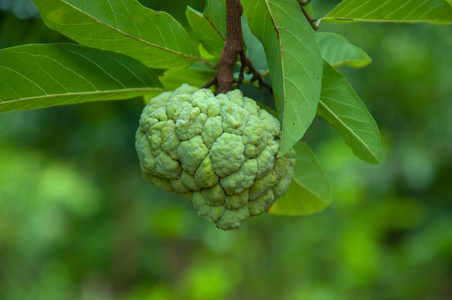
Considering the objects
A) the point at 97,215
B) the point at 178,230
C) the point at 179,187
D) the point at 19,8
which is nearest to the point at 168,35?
the point at 179,187

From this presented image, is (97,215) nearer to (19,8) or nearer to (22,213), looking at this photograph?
(22,213)

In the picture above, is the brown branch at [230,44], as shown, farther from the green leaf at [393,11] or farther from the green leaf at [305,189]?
the green leaf at [305,189]

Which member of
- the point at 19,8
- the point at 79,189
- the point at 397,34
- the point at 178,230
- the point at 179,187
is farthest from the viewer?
the point at 79,189

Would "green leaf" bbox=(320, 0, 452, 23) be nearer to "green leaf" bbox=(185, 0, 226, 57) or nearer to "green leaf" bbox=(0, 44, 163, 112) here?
"green leaf" bbox=(185, 0, 226, 57)

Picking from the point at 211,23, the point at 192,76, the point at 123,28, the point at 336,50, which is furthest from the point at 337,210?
the point at 123,28

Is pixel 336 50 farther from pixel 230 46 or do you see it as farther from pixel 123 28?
pixel 123 28

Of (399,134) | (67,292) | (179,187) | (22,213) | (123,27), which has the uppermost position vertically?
(123,27)

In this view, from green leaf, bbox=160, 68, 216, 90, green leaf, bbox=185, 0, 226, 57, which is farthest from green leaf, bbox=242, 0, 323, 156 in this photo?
green leaf, bbox=160, 68, 216, 90
